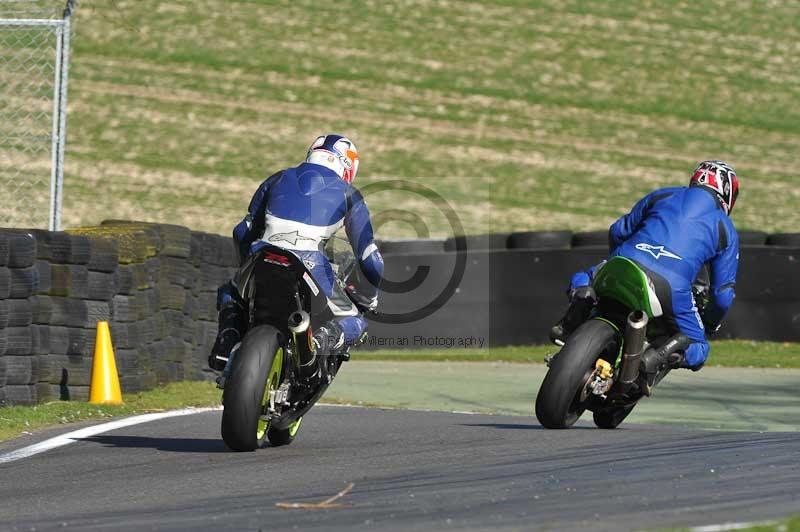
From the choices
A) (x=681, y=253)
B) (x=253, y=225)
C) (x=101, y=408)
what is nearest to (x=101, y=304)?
(x=101, y=408)

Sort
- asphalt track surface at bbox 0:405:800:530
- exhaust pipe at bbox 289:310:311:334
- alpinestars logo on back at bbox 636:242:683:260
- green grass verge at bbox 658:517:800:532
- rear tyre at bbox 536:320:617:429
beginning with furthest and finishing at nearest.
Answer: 1. alpinestars logo on back at bbox 636:242:683:260
2. rear tyre at bbox 536:320:617:429
3. exhaust pipe at bbox 289:310:311:334
4. asphalt track surface at bbox 0:405:800:530
5. green grass verge at bbox 658:517:800:532

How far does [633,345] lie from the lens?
8.52 meters

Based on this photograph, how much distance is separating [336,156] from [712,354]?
328 inches

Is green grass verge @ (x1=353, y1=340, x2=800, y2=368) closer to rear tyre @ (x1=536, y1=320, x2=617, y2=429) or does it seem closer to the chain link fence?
the chain link fence

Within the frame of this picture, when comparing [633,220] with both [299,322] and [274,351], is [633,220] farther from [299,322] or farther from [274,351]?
[274,351]

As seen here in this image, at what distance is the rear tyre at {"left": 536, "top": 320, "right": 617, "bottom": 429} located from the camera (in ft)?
27.3

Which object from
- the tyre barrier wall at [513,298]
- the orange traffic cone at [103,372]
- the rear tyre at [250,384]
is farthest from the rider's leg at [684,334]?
the tyre barrier wall at [513,298]

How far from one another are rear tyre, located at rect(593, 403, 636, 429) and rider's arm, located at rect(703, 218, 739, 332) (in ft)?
2.52

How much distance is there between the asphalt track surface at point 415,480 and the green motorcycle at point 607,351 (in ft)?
0.60

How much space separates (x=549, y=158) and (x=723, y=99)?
4009 mm

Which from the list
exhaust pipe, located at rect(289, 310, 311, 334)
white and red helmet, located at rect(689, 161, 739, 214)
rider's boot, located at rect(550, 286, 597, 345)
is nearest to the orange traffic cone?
exhaust pipe, located at rect(289, 310, 311, 334)

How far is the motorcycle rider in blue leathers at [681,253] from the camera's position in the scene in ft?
28.6

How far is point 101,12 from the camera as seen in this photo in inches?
1137

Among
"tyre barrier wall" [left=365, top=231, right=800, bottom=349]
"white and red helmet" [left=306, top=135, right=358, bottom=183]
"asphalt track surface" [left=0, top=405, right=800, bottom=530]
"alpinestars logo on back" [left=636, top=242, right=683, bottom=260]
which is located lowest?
"tyre barrier wall" [left=365, top=231, right=800, bottom=349]
